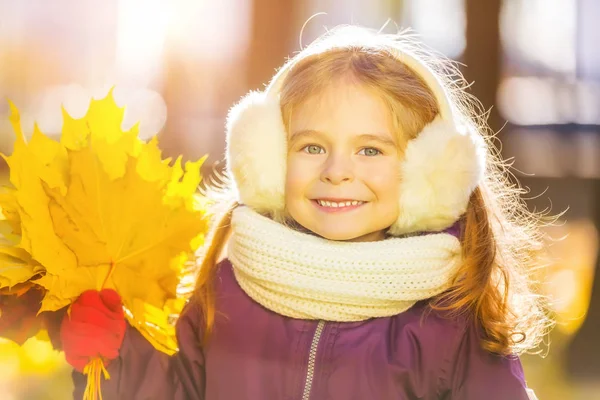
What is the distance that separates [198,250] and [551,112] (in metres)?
2.95

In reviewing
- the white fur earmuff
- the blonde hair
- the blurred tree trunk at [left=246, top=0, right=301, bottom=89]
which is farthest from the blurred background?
the white fur earmuff

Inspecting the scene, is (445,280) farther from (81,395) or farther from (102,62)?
(102,62)

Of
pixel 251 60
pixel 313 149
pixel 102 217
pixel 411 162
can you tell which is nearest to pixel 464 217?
pixel 411 162

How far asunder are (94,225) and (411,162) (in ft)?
1.41

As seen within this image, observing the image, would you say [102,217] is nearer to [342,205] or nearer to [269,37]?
[342,205]

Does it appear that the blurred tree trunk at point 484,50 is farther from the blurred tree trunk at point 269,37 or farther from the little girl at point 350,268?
the little girl at point 350,268

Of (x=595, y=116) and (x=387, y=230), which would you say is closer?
(x=387, y=230)

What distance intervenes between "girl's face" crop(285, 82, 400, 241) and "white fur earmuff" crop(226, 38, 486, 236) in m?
0.03

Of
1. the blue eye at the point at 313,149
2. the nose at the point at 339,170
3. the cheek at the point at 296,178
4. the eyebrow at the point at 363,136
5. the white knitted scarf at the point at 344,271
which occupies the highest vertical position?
the eyebrow at the point at 363,136

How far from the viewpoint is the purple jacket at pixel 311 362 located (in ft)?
3.59

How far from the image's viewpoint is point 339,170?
1111 millimetres

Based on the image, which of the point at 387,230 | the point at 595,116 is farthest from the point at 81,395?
the point at 595,116

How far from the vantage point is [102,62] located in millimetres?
3324

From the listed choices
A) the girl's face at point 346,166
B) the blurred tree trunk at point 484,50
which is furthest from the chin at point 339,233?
the blurred tree trunk at point 484,50
